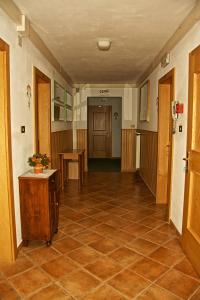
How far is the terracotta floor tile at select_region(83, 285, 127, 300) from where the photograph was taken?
200 cm

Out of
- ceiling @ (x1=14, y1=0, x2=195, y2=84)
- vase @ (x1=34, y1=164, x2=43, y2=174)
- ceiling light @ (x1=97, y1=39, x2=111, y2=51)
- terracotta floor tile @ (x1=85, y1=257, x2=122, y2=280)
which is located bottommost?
terracotta floor tile @ (x1=85, y1=257, x2=122, y2=280)

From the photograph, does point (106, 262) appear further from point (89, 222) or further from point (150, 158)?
point (150, 158)

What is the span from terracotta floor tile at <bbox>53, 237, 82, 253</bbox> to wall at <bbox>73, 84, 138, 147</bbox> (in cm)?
468

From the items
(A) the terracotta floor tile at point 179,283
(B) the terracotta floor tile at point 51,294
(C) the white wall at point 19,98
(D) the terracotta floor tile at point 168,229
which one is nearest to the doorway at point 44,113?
(C) the white wall at point 19,98

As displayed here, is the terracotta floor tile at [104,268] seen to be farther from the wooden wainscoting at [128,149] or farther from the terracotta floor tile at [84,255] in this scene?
the wooden wainscoting at [128,149]

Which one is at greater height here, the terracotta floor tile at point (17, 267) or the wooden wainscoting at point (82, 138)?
the wooden wainscoting at point (82, 138)

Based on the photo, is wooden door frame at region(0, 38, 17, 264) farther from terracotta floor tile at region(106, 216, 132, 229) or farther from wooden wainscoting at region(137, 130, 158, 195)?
wooden wainscoting at region(137, 130, 158, 195)

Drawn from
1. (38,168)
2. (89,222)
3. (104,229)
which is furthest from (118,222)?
(38,168)

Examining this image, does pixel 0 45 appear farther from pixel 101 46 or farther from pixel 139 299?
pixel 139 299

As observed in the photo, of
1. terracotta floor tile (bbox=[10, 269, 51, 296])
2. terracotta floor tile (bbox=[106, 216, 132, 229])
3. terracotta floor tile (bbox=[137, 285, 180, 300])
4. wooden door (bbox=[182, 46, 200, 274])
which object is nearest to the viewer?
terracotta floor tile (bbox=[137, 285, 180, 300])

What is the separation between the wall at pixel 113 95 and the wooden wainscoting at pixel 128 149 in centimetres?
20

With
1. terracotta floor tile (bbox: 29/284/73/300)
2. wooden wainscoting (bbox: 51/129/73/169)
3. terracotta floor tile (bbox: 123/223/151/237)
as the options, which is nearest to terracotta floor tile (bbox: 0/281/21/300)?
terracotta floor tile (bbox: 29/284/73/300)

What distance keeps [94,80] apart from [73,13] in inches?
157

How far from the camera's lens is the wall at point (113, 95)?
715 centimetres
